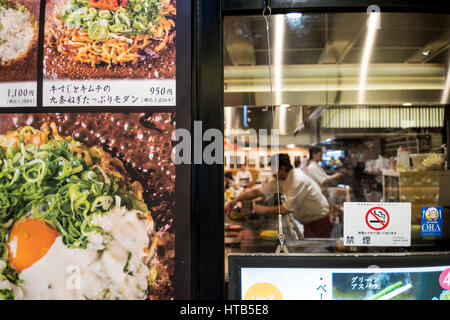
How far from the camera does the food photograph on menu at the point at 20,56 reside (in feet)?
3.86

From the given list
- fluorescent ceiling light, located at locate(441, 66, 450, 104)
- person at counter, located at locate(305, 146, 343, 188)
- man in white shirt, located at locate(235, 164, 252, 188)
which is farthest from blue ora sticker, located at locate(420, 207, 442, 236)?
man in white shirt, located at locate(235, 164, 252, 188)

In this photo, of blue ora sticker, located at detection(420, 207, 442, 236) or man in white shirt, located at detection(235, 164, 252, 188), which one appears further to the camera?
man in white shirt, located at detection(235, 164, 252, 188)

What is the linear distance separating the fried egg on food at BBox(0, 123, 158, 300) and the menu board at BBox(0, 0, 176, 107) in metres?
0.17

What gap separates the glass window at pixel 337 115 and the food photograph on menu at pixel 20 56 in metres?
0.93

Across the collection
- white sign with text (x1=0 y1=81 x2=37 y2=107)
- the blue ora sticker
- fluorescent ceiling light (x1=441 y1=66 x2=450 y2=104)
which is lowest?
the blue ora sticker

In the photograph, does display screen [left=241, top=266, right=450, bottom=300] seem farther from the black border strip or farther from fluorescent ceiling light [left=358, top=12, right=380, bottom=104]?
fluorescent ceiling light [left=358, top=12, right=380, bottom=104]

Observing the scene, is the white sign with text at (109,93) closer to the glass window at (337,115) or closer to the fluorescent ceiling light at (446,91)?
the glass window at (337,115)

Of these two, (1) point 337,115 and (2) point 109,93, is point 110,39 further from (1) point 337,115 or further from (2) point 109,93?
(1) point 337,115

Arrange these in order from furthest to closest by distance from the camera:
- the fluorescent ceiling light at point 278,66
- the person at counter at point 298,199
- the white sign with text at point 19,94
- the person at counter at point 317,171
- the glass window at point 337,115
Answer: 1. the person at counter at point 317,171
2. the person at counter at point 298,199
3. the fluorescent ceiling light at point 278,66
4. the glass window at point 337,115
5. the white sign with text at point 19,94

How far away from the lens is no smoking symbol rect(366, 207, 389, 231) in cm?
123

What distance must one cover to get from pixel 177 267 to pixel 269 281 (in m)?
0.33

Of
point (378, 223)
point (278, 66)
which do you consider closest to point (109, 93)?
point (378, 223)

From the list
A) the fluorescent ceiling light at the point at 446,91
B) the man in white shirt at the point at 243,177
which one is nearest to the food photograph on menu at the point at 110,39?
the fluorescent ceiling light at the point at 446,91
